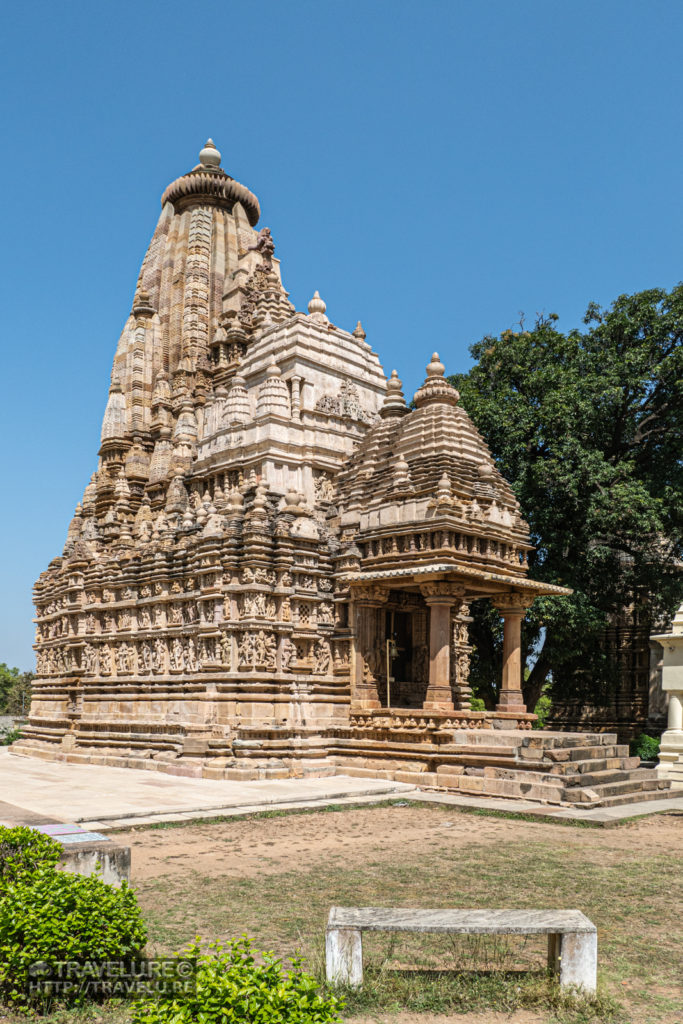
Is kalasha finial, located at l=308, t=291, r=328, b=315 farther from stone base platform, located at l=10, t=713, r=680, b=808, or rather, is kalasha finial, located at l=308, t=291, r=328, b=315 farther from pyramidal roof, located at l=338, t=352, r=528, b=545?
stone base platform, located at l=10, t=713, r=680, b=808

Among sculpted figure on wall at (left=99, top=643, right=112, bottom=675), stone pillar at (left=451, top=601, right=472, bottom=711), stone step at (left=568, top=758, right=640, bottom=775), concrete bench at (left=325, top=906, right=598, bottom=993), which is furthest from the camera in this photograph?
sculpted figure on wall at (left=99, top=643, right=112, bottom=675)

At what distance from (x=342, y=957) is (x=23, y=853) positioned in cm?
264

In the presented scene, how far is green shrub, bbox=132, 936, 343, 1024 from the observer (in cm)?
383

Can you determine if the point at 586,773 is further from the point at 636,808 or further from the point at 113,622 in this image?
the point at 113,622

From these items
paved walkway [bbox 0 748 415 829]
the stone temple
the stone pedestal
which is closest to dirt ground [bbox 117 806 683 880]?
paved walkway [bbox 0 748 415 829]

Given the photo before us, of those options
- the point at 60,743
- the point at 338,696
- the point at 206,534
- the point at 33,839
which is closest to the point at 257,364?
the point at 206,534

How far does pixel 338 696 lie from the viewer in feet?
66.4

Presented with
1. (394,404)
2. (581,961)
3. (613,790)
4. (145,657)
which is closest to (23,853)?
(581,961)

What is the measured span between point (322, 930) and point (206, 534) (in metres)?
14.5

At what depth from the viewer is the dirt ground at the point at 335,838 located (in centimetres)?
979

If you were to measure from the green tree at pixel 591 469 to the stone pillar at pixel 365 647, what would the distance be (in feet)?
26.1

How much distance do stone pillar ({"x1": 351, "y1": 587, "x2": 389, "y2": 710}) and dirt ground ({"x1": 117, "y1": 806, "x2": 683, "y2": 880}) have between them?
592 centimetres

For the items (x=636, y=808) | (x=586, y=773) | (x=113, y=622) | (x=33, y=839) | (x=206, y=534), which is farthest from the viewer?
(x=113, y=622)

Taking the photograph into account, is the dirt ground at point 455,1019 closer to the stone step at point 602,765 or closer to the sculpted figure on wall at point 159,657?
the stone step at point 602,765
